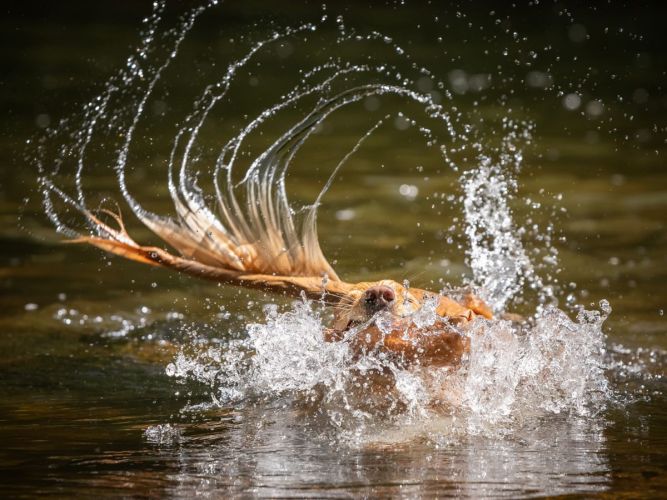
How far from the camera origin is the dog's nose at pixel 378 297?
4.04m

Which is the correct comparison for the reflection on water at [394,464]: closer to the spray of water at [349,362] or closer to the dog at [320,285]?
the spray of water at [349,362]

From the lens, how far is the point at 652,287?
6.70m

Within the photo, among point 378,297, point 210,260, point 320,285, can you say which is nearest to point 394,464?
point 378,297

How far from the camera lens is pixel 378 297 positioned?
404cm

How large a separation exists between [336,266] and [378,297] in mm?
2806

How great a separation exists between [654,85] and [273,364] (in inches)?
323

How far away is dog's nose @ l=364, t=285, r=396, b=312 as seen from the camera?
4.04 metres

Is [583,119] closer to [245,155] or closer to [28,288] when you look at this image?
[245,155]

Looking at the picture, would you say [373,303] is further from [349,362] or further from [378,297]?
[349,362]

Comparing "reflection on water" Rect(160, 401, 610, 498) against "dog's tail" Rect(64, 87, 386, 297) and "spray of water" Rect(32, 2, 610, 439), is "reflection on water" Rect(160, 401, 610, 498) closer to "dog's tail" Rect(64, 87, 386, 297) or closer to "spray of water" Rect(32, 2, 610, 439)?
"spray of water" Rect(32, 2, 610, 439)

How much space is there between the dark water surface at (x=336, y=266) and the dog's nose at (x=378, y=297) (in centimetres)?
50

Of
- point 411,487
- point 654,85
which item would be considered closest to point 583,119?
point 654,85

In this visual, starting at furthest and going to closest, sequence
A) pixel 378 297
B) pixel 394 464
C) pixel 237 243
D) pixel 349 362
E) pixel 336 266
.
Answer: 1. pixel 336 266
2. pixel 237 243
3. pixel 349 362
4. pixel 378 297
5. pixel 394 464

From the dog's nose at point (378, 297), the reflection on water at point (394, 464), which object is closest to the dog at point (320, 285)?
the dog's nose at point (378, 297)
